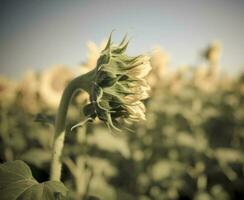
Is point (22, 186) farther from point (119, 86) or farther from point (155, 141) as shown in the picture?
point (155, 141)

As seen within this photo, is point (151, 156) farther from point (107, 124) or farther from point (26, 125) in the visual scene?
point (107, 124)

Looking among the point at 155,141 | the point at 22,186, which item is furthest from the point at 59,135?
the point at 155,141

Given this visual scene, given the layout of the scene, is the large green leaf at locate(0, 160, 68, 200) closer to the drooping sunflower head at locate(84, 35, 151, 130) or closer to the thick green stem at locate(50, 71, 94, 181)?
the thick green stem at locate(50, 71, 94, 181)

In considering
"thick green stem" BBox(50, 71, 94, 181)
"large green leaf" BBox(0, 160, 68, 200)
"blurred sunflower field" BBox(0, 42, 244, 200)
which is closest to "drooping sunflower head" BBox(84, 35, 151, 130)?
"thick green stem" BBox(50, 71, 94, 181)

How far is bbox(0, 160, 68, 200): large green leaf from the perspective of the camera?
4.06ft

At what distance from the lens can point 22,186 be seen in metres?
1.29

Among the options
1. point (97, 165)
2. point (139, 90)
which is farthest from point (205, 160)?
point (139, 90)

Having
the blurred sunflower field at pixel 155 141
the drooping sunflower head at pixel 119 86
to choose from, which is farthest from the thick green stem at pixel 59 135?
the blurred sunflower field at pixel 155 141

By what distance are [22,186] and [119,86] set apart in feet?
1.55

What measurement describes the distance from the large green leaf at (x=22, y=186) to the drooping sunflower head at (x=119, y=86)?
0.95ft

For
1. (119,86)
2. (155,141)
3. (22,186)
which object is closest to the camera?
(22,186)

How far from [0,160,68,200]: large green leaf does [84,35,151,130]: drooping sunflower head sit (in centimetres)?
29

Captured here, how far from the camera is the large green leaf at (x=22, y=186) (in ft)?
4.06

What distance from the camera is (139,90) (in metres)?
1.42
